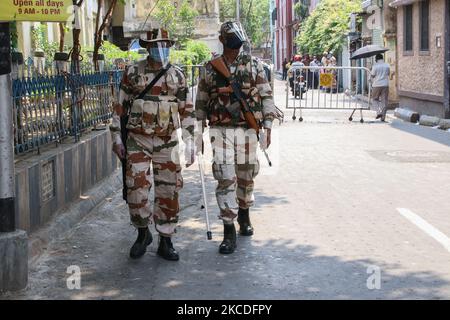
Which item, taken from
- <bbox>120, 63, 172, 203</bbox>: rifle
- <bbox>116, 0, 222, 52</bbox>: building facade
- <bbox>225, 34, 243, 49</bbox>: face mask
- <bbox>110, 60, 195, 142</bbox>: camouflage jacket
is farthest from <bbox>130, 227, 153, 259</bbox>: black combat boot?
<bbox>116, 0, 222, 52</bbox>: building facade

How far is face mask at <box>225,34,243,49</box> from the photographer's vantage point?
6.54 metres

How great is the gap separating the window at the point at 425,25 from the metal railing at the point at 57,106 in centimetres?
1260

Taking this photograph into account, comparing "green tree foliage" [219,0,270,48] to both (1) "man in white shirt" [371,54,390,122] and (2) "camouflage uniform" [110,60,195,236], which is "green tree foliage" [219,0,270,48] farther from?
(2) "camouflage uniform" [110,60,195,236]

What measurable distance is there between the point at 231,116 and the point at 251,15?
8363 centimetres

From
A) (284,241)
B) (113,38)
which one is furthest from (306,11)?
(284,241)

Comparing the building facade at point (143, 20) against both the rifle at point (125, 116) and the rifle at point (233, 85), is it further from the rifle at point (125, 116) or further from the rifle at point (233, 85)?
the rifle at point (125, 116)

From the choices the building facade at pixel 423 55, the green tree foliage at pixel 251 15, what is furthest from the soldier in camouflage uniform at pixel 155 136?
the green tree foliage at pixel 251 15

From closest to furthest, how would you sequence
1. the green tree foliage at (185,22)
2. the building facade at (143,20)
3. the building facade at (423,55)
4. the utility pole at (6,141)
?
the utility pole at (6,141) < the building facade at (423,55) < the building facade at (143,20) < the green tree foliage at (185,22)

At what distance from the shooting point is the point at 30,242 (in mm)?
6578

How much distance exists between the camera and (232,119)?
262 inches

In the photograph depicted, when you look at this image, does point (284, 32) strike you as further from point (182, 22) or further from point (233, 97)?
point (233, 97)

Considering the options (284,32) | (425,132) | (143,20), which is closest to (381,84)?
(425,132)

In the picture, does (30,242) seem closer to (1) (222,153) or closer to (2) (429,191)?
(1) (222,153)

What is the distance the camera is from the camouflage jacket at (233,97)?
21.9 ft
